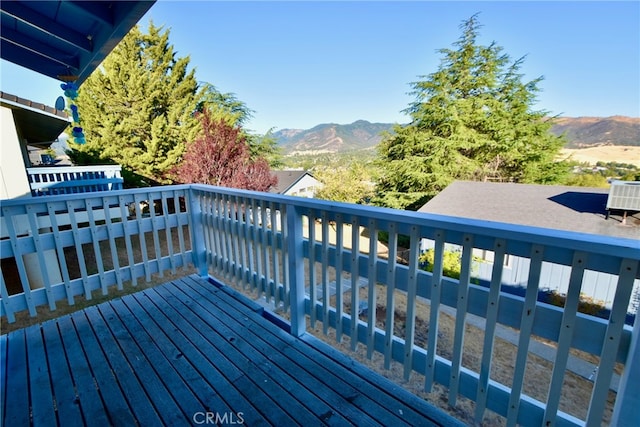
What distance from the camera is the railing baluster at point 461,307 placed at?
4.04ft

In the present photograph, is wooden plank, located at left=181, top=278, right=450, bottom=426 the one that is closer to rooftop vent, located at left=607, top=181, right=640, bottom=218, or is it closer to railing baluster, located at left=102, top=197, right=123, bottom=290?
railing baluster, located at left=102, top=197, right=123, bottom=290

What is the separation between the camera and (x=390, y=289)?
1540 mm

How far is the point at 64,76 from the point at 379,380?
13.3 feet

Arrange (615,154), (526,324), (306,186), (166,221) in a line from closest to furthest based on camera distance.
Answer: (526,324) < (166,221) < (615,154) < (306,186)

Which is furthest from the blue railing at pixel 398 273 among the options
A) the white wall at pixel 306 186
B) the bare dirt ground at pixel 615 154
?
the white wall at pixel 306 186

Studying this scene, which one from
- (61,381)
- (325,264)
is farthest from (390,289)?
(61,381)

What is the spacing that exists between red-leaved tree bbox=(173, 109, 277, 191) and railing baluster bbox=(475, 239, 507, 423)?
8.17 meters

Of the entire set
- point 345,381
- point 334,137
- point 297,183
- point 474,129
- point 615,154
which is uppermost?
point 334,137

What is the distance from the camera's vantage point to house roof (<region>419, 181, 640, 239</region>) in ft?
26.2

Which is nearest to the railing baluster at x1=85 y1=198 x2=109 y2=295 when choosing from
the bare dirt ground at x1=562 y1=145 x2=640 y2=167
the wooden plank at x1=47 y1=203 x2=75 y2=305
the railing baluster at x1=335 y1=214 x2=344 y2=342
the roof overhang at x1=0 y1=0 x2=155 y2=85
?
the wooden plank at x1=47 y1=203 x2=75 y2=305

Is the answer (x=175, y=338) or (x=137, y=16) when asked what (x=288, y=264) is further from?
(x=137, y=16)

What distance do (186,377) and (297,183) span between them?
64.3 ft

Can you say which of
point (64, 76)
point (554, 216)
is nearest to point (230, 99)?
point (64, 76)

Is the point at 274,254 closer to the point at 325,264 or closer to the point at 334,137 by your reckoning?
the point at 325,264
